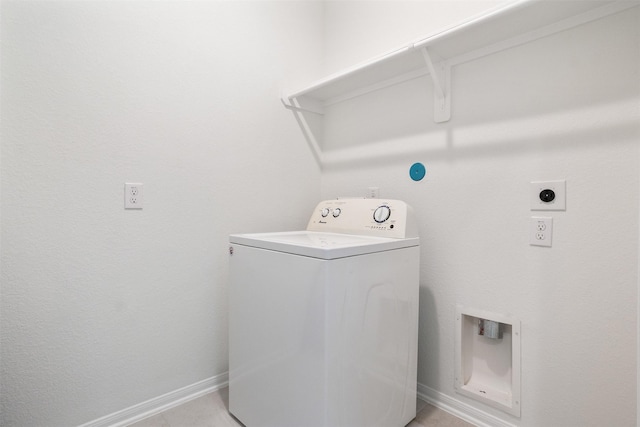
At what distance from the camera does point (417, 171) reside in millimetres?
1599

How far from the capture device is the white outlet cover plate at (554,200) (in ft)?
3.81

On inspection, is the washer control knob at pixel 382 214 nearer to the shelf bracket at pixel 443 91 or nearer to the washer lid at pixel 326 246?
the washer lid at pixel 326 246

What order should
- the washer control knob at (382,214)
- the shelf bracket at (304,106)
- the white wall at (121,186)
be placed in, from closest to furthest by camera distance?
the white wall at (121,186) → the washer control knob at (382,214) → the shelf bracket at (304,106)

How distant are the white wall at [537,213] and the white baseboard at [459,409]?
2cm

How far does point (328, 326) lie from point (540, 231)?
88 cm

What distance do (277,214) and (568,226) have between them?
1.36 meters

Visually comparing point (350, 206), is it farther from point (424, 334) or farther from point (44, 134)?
point (44, 134)

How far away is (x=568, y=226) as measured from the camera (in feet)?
3.78

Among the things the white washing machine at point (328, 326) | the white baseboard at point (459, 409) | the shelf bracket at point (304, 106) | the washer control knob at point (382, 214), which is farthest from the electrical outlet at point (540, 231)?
the shelf bracket at point (304, 106)

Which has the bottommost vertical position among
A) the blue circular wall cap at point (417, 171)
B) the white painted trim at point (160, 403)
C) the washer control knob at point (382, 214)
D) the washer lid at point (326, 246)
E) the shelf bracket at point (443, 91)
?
the white painted trim at point (160, 403)

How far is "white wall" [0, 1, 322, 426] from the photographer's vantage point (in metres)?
1.16

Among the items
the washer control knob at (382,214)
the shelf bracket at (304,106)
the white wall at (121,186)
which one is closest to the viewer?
the white wall at (121,186)

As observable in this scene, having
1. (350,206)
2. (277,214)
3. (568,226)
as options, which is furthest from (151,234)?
(568,226)

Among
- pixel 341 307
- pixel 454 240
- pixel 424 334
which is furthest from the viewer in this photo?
pixel 424 334
